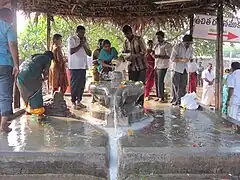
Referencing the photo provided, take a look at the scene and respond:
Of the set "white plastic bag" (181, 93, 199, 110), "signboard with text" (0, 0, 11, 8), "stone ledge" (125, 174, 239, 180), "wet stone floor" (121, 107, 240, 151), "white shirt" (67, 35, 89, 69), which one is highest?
"signboard with text" (0, 0, 11, 8)

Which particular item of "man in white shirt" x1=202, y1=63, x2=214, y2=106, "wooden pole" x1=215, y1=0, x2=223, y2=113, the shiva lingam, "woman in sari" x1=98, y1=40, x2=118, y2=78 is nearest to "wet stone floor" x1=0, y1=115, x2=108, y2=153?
the shiva lingam

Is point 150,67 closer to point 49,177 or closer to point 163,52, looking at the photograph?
point 163,52

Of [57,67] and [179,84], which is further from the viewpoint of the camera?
[179,84]

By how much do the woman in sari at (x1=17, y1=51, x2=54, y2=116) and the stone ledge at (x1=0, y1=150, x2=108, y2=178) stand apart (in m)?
2.12

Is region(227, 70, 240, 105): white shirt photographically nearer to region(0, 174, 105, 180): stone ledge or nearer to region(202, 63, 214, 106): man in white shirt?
region(0, 174, 105, 180): stone ledge

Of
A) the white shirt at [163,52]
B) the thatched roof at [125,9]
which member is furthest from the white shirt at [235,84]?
the white shirt at [163,52]

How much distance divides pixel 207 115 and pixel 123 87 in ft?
6.62

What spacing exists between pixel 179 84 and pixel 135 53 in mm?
1299

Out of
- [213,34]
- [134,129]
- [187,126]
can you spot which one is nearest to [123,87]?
[134,129]

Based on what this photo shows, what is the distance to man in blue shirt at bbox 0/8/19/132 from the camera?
4.94 meters

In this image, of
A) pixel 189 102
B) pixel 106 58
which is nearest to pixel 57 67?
pixel 106 58

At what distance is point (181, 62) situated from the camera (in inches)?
322

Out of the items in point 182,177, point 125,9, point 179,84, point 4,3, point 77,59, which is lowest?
point 182,177

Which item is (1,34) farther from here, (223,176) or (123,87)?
(223,176)
